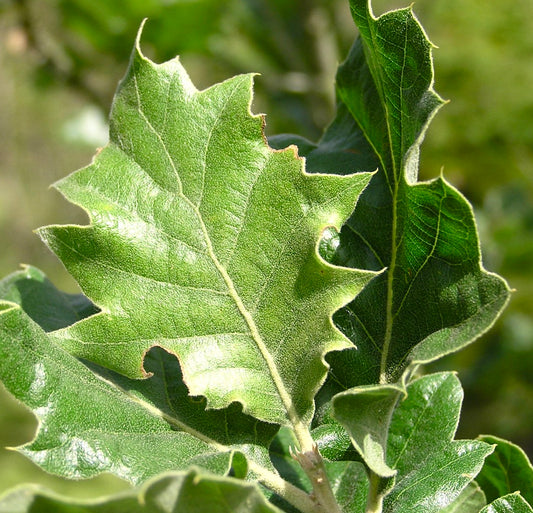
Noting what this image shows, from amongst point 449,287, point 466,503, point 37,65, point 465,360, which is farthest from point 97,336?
point 465,360

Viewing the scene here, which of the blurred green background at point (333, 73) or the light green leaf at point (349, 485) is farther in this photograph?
the blurred green background at point (333, 73)

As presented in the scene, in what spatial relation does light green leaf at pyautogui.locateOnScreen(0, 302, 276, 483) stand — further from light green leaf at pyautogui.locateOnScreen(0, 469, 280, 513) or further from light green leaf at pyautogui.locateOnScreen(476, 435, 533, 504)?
light green leaf at pyautogui.locateOnScreen(476, 435, 533, 504)

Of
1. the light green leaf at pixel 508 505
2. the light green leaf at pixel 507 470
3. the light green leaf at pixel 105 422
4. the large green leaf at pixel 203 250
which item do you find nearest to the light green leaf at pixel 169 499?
the light green leaf at pixel 105 422

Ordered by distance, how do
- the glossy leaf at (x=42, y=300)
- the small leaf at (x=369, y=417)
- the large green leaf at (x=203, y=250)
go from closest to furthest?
the small leaf at (x=369, y=417)
the large green leaf at (x=203, y=250)
the glossy leaf at (x=42, y=300)

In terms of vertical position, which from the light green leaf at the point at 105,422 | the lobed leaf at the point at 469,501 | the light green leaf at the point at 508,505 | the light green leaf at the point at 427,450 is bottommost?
the lobed leaf at the point at 469,501

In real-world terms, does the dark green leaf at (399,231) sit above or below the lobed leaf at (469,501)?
above

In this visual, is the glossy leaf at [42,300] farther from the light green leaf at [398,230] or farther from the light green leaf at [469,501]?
the light green leaf at [469,501]

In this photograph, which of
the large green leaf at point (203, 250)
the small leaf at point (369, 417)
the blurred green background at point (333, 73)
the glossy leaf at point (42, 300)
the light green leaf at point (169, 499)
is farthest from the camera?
the blurred green background at point (333, 73)
